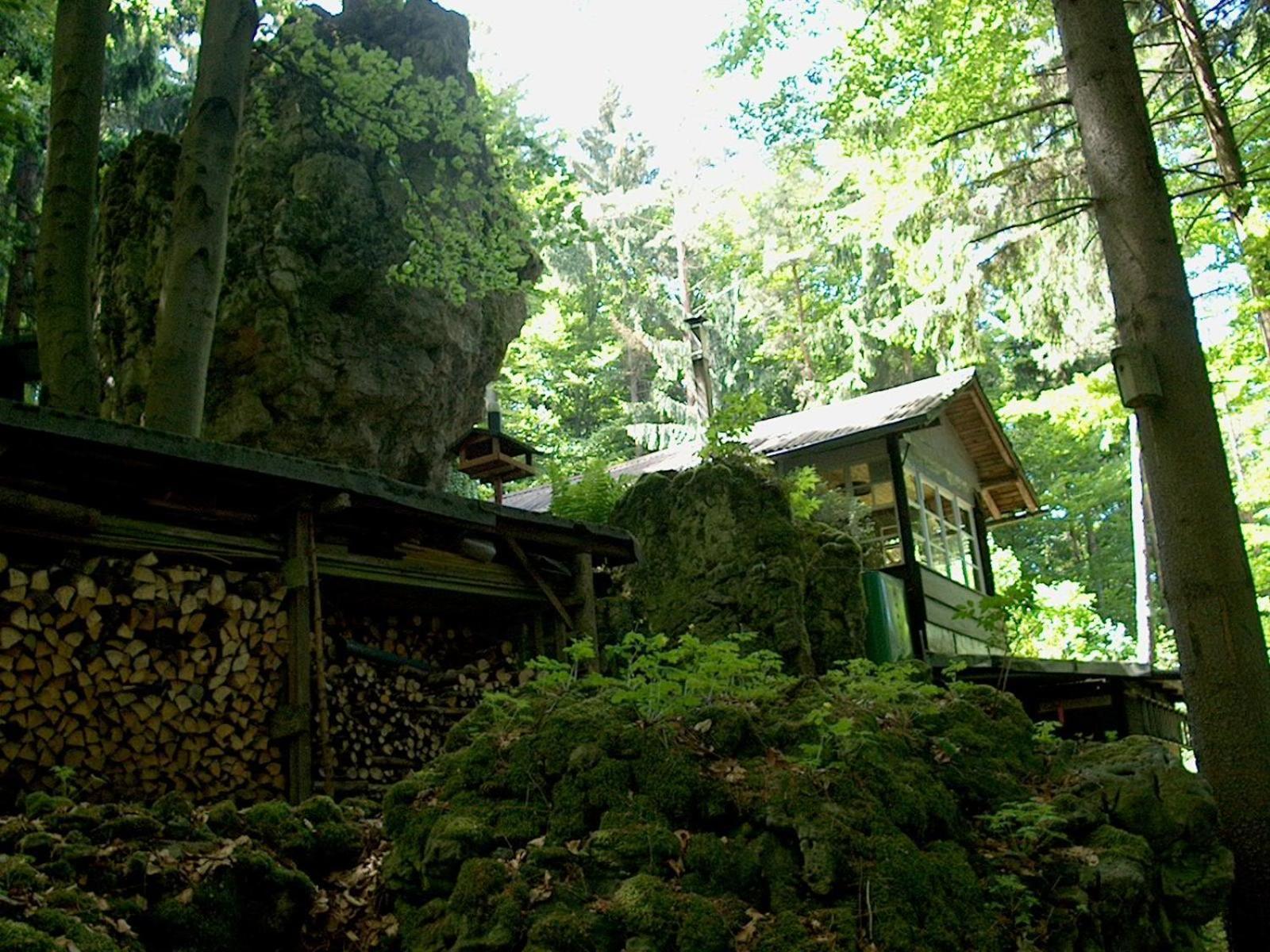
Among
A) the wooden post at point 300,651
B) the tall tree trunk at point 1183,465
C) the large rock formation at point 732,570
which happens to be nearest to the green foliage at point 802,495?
the large rock formation at point 732,570

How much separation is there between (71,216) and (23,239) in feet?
32.1

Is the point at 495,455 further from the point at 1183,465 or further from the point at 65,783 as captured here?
the point at 1183,465

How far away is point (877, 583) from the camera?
49.2 ft

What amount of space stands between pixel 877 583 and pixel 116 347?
1125 centimetres

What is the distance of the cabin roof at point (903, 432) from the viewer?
16.0 m

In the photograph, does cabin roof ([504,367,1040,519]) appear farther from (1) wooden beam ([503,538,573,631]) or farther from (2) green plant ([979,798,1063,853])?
(2) green plant ([979,798,1063,853])

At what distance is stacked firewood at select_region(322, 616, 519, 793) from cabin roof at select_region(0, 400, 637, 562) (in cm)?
92

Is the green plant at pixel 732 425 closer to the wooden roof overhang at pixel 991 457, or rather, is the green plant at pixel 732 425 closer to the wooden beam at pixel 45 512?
the wooden roof overhang at pixel 991 457

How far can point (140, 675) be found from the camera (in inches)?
274

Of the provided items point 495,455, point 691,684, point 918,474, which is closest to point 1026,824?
point 691,684

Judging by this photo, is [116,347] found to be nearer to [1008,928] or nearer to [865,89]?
[865,89]

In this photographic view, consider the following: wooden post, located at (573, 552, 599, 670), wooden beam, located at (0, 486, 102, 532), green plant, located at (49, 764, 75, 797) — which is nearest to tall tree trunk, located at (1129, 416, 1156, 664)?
wooden post, located at (573, 552, 599, 670)

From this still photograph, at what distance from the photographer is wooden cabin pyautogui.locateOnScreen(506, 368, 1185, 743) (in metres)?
15.8

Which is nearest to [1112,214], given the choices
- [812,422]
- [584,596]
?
[584,596]
